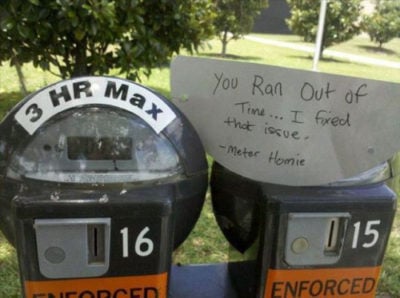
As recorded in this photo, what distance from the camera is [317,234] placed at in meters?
1.33

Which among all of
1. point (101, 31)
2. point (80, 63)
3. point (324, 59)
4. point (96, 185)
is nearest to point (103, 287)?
point (96, 185)

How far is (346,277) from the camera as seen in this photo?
55.3 inches

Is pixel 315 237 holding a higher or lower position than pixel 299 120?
lower

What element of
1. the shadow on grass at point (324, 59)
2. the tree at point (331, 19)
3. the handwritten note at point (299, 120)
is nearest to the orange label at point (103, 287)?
the handwritten note at point (299, 120)

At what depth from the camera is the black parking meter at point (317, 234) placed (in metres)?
1.31

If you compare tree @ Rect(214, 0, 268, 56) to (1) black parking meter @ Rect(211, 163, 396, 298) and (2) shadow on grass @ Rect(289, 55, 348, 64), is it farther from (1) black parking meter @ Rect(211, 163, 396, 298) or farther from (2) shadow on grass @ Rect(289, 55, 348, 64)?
(1) black parking meter @ Rect(211, 163, 396, 298)

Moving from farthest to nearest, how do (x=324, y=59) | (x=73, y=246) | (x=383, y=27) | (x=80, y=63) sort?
(x=383, y=27)
(x=324, y=59)
(x=80, y=63)
(x=73, y=246)

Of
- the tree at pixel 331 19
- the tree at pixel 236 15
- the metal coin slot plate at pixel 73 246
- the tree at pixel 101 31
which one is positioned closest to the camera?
the metal coin slot plate at pixel 73 246

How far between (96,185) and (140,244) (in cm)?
18

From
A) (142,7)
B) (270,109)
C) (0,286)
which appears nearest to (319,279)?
(270,109)

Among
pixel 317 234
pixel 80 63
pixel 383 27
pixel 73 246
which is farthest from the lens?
pixel 383 27

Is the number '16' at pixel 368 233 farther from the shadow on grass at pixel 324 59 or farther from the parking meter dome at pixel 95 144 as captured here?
the shadow on grass at pixel 324 59

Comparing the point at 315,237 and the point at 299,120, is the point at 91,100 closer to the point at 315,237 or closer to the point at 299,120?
the point at 299,120

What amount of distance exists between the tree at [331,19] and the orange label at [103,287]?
538 inches
